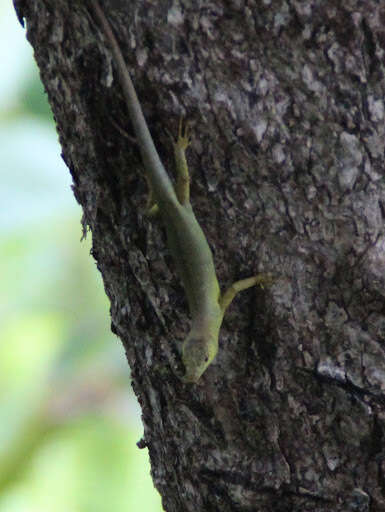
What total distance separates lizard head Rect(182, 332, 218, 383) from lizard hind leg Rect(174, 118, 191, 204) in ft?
1.45

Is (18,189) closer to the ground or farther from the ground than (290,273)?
farther from the ground

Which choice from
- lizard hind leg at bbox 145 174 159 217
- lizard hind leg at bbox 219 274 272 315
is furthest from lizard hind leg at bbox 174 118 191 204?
lizard hind leg at bbox 219 274 272 315

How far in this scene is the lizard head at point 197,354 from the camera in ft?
8.36

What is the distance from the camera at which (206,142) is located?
2.46 m

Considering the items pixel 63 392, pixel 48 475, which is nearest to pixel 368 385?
pixel 63 392

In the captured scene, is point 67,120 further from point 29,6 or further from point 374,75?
point 374,75

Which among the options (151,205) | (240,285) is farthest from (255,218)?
(151,205)

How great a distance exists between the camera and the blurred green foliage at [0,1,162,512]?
4.17 m

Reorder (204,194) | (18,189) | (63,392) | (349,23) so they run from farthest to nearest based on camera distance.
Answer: (63,392)
(18,189)
(204,194)
(349,23)

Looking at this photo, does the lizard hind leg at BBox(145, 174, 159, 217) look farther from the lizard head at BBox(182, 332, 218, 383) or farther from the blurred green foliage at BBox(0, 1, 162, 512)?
the blurred green foliage at BBox(0, 1, 162, 512)

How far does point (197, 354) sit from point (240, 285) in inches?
9.6

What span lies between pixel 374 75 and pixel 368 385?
0.92m

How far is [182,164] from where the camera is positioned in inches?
98.3

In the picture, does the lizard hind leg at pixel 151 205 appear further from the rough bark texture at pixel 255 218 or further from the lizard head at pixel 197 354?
the lizard head at pixel 197 354
